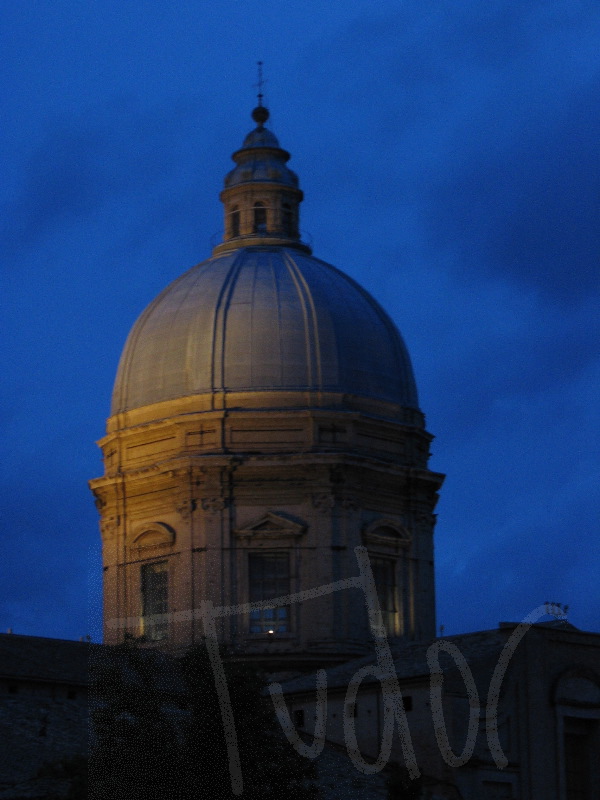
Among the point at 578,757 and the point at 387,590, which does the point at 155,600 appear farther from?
the point at 578,757

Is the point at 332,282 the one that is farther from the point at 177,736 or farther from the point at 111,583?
the point at 177,736

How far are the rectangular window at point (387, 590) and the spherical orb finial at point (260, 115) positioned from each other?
64.3 feet

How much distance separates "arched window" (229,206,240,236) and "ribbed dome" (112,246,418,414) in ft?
9.63

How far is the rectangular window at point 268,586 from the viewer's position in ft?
267

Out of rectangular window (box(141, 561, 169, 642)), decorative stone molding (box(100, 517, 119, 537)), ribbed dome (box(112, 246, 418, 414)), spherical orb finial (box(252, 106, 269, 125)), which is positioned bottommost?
rectangular window (box(141, 561, 169, 642))

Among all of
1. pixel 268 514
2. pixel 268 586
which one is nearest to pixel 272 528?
pixel 268 514

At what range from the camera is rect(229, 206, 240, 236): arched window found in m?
89.6

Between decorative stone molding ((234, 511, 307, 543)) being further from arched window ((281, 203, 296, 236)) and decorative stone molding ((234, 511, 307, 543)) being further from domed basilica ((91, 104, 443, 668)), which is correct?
arched window ((281, 203, 296, 236))

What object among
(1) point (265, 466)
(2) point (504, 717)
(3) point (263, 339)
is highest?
(3) point (263, 339)

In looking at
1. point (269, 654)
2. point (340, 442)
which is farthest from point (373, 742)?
point (340, 442)

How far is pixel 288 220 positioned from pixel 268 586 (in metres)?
15.5

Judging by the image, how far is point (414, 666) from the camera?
7219 centimetres

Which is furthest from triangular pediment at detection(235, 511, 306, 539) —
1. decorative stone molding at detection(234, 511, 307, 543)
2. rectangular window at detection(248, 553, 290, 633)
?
rectangular window at detection(248, 553, 290, 633)

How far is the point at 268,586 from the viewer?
268ft
